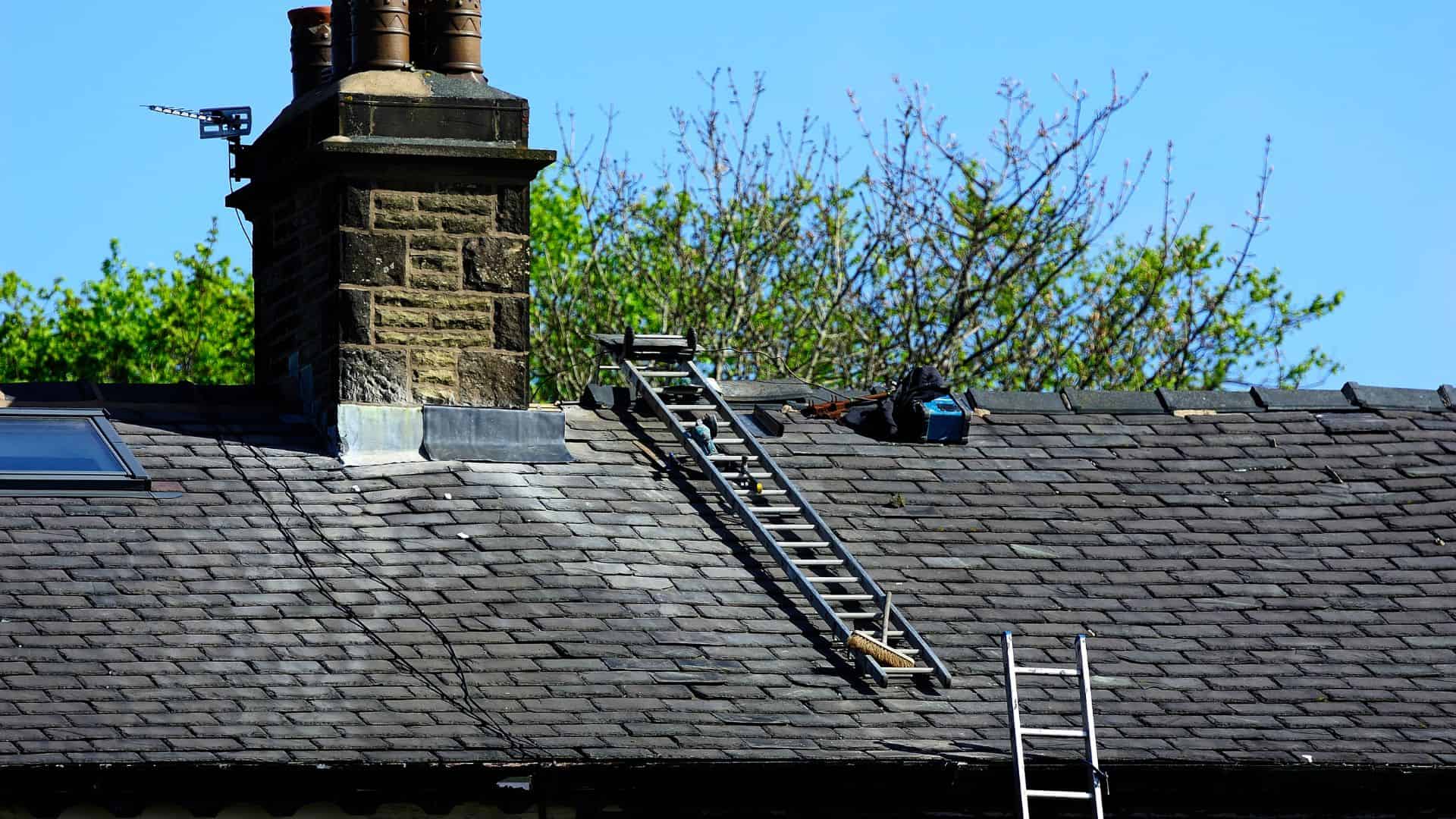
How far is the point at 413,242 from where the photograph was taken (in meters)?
12.1

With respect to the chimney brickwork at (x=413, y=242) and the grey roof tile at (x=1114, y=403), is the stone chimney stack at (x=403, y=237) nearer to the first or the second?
the chimney brickwork at (x=413, y=242)

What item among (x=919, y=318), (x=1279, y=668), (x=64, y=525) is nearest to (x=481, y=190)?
(x=64, y=525)

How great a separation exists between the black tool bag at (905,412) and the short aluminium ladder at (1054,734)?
3.26 metres

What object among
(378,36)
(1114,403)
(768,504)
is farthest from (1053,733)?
(378,36)

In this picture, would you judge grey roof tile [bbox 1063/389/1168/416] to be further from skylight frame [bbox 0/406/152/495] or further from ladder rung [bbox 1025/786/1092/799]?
skylight frame [bbox 0/406/152/495]

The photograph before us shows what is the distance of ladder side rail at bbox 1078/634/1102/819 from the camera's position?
29.7ft

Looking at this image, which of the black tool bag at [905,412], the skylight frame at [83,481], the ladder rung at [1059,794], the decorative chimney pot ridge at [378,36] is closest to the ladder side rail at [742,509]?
the black tool bag at [905,412]

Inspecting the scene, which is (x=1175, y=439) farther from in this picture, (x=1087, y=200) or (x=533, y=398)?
(x=533, y=398)

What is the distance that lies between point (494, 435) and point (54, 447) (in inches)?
93.7

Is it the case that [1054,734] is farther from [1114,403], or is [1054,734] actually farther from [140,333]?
[140,333]

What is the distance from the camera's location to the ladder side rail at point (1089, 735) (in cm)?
905

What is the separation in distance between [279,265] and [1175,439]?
18.5ft

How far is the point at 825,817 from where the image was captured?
30.7ft

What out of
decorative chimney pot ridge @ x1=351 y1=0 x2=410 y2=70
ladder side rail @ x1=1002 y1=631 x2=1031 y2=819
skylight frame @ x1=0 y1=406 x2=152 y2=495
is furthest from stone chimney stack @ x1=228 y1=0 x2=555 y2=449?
ladder side rail @ x1=1002 y1=631 x2=1031 y2=819
